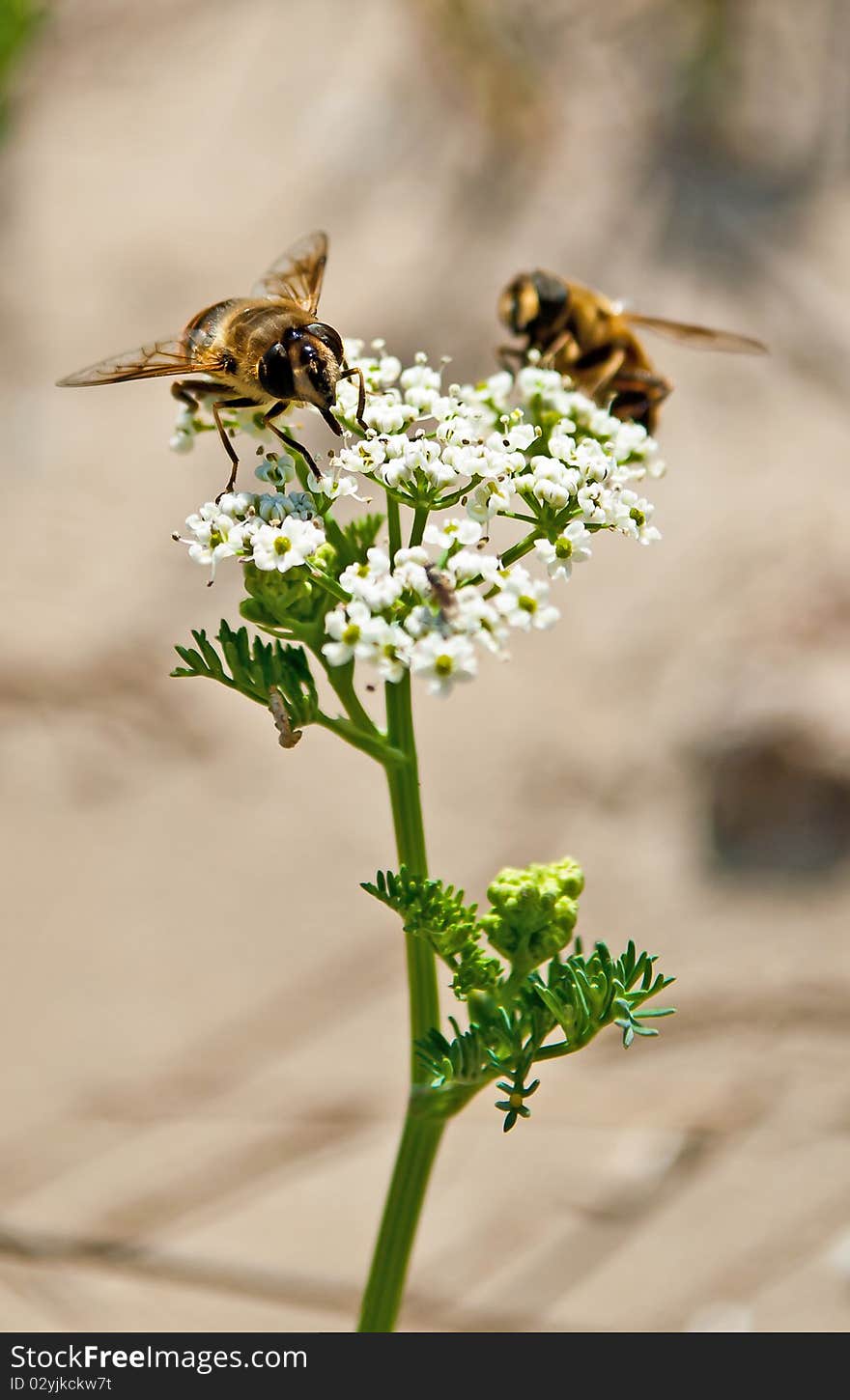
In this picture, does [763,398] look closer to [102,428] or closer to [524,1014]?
[102,428]

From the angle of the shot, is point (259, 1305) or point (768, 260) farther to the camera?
point (768, 260)

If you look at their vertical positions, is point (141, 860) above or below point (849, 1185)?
above

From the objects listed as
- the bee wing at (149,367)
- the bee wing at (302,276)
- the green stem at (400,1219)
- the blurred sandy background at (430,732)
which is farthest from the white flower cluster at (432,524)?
the blurred sandy background at (430,732)

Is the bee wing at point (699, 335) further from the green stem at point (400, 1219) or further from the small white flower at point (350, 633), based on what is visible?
the green stem at point (400, 1219)

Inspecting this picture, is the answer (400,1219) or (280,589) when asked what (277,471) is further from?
(400,1219)

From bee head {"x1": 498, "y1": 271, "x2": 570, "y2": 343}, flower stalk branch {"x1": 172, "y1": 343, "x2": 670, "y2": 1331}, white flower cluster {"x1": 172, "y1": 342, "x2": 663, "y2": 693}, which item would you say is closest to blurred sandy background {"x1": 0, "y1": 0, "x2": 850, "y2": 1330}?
flower stalk branch {"x1": 172, "y1": 343, "x2": 670, "y2": 1331}
